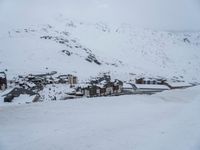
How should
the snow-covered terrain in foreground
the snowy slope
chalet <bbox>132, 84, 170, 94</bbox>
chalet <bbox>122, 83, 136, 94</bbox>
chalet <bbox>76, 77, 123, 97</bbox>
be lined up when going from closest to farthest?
the snow-covered terrain in foreground → chalet <bbox>76, 77, 123, 97</bbox> → chalet <bbox>122, 83, 136, 94</bbox> → chalet <bbox>132, 84, 170, 94</bbox> → the snowy slope

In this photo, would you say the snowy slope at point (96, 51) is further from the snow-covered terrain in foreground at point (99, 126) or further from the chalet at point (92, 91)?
the snow-covered terrain in foreground at point (99, 126)

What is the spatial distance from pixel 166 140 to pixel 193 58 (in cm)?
10965

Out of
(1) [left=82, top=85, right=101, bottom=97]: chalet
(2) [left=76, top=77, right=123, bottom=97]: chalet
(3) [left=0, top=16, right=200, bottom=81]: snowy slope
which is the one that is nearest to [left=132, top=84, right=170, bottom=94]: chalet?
(2) [left=76, top=77, right=123, bottom=97]: chalet

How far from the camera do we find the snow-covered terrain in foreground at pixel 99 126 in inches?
140

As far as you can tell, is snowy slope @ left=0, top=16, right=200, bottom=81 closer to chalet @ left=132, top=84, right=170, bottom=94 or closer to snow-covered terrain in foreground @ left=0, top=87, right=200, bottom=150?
chalet @ left=132, top=84, right=170, bottom=94

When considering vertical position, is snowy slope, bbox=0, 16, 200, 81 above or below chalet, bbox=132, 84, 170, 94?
above

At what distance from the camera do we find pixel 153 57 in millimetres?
101000

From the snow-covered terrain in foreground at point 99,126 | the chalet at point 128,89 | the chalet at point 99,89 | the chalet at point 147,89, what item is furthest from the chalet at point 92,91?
the snow-covered terrain in foreground at point 99,126

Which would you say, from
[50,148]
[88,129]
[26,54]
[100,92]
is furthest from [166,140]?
[26,54]

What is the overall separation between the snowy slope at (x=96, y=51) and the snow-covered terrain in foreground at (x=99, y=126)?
37.5 m

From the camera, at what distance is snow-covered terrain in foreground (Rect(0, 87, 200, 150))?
3.56 metres

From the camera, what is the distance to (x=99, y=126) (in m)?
4.36

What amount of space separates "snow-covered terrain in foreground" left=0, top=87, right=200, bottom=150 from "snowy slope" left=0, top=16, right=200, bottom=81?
37457mm

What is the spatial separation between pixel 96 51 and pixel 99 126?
7692 cm
